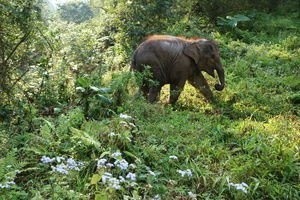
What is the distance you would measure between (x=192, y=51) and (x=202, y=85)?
656mm

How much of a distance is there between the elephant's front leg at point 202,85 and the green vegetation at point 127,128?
0.57 feet

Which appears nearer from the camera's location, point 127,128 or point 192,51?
point 127,128

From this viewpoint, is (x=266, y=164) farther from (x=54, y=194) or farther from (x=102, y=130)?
(x=54, y=194)

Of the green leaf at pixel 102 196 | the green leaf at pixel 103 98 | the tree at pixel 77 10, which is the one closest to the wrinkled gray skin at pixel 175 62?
the green leaf at pixel 103 98

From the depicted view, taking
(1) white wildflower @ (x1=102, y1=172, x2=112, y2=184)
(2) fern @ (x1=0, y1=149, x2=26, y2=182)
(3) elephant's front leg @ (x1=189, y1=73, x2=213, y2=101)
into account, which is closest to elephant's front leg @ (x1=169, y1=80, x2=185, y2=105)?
(3) elephant's front leg @ (x1=189, y1=73, x2=213, y2=101)

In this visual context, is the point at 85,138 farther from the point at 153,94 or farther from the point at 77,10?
the point at 77,10

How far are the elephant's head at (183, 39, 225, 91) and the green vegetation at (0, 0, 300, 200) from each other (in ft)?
1.73

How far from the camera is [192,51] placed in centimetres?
826

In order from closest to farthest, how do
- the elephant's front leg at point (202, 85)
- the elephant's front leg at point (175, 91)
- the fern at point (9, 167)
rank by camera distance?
1. the fern at point (9, 167)
2. the elephant's front leg at point (175, 91)
3. the elephant's front leg at point (202, 85)

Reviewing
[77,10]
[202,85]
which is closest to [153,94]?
[202,85]

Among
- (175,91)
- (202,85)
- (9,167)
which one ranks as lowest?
(202,85)

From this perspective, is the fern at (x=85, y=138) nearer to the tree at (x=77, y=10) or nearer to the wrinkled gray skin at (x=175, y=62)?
the wrinkled gray skin at (x=175, y=62)

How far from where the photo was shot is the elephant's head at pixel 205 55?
27.1 ft

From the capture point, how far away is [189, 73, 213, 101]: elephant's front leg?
841 cm
